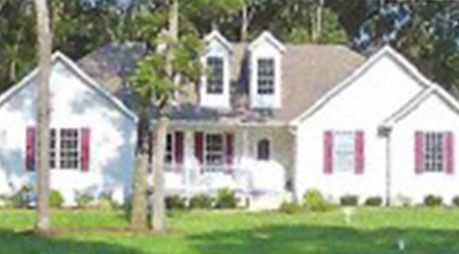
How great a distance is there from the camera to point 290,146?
1716 inches

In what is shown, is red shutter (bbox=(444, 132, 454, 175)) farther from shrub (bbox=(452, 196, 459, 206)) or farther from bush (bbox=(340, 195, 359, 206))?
bush (bbox=(340, 195, 359, 206))

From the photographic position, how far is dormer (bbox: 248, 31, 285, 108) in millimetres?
43656

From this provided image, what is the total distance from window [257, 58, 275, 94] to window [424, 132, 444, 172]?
554cm

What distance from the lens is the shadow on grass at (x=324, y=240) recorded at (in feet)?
74.0

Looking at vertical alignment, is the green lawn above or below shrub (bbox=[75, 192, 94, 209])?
below

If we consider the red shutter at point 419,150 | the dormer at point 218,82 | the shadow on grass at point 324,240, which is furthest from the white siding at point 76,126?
the shadow on grass at point 324,240

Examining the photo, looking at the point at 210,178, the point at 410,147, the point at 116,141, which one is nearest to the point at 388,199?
the point at 410,147

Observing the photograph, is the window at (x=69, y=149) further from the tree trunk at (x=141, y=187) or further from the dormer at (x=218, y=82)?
the tree trunk at (x=141, y=187)

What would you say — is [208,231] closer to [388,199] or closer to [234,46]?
[388,199]

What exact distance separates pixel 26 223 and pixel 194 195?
406 inches

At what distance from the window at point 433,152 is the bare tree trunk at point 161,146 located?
13.9m

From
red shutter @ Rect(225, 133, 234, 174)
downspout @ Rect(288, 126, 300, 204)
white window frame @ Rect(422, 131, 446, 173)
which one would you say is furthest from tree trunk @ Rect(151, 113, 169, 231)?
white window frame @ Rect(422, 131, 446, 173)

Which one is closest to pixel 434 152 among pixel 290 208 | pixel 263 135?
pixel 263 135

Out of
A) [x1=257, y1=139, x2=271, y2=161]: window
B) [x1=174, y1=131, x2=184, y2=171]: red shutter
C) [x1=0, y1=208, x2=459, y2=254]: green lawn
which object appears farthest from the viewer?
[x1=257, y1=139, x2=271, y2=161]: window
